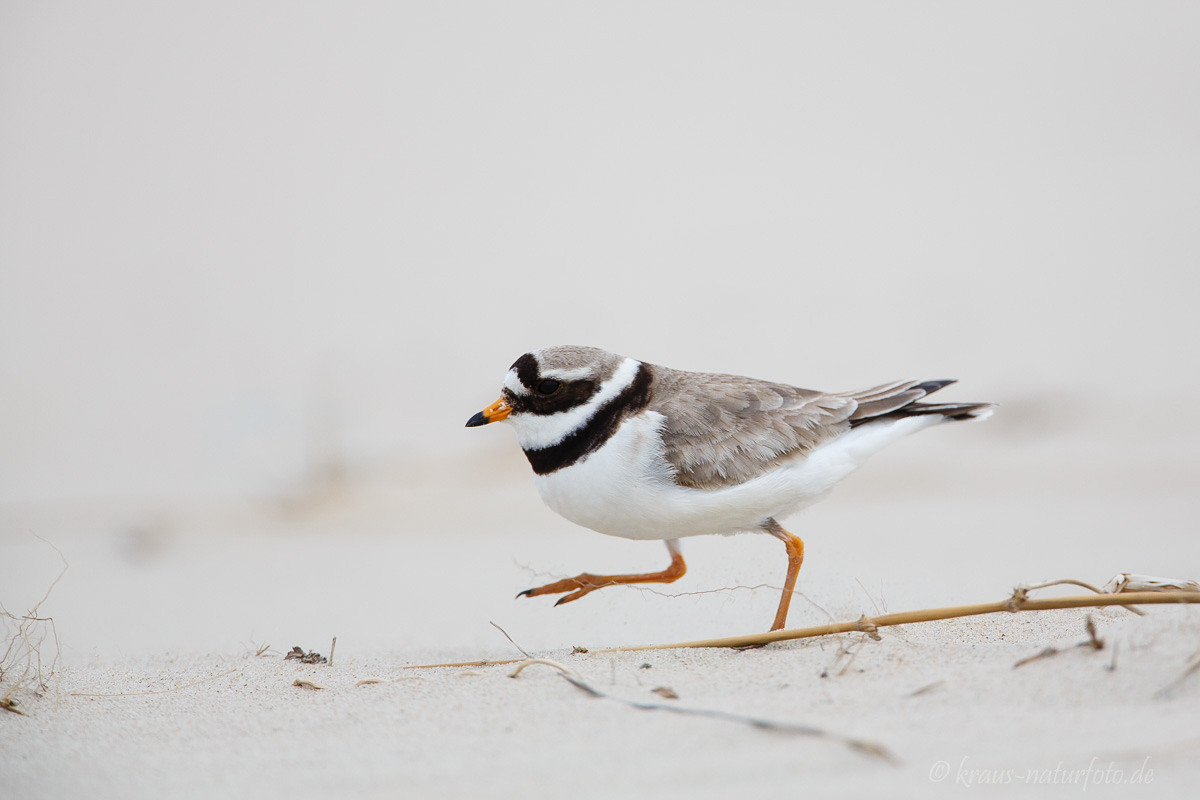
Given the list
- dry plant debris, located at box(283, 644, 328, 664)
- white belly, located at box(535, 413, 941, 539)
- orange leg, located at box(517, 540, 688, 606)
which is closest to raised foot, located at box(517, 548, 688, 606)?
orange leg, located at box(517, 540, 688, 606)

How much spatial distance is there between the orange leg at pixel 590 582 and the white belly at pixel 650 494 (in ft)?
1.50

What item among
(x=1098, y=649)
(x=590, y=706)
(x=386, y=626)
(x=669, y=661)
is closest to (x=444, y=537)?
(x=386, y=626)

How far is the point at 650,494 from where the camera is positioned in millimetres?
4086

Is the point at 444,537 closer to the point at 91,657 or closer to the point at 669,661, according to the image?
the point at 91,657

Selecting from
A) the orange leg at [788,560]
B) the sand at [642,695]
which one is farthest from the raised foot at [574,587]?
the orange leg at [788,560]

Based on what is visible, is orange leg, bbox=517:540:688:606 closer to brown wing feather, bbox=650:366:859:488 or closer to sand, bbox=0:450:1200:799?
sand, bbox=0:450:1200:799

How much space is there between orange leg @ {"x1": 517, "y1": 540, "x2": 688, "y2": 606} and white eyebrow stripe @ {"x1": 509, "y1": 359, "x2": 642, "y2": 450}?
0.69 meters

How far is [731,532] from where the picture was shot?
179 inches

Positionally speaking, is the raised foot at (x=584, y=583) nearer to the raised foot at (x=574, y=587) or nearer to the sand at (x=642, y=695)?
the raised foot at (x=574, y=587)

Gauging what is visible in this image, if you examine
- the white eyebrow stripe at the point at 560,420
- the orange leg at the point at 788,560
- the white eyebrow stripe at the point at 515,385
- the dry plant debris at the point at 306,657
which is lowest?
the dry plant debris at the point at 306,657

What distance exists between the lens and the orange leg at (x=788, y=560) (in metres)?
4.07

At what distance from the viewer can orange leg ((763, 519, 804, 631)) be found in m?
4.07

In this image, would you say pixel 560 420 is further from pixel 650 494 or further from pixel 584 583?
pixel 584 583

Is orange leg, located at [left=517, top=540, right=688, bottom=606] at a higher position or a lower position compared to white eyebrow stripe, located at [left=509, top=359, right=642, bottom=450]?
lower
